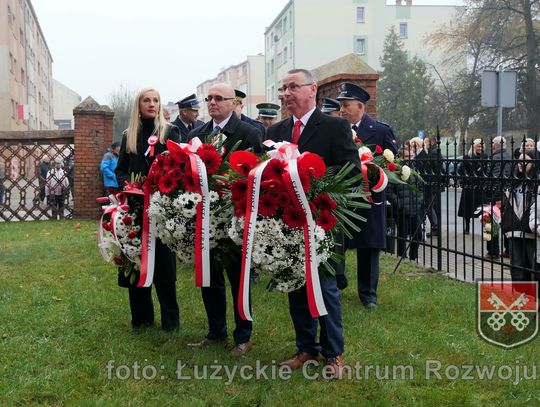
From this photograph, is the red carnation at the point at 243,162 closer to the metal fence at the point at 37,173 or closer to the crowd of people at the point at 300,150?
the crowd of people at the point at 300,150

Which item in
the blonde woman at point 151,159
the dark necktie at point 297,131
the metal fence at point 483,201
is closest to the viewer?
the dark necktie at point 297,131

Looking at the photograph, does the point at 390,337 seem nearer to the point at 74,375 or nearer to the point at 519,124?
the point at 74,375

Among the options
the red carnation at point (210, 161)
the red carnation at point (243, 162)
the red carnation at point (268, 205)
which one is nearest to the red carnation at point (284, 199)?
the red carnation at point (268, 205)

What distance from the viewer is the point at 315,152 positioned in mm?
4383

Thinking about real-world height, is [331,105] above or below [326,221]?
above

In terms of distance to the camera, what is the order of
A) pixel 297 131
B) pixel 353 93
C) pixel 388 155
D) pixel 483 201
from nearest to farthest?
pixel 297 131
pixel 388 155
pixel 353 93
pixel 483 201

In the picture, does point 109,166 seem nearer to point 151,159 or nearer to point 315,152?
point 151,159

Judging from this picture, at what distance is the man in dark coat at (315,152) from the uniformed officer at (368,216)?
→ 1815mm

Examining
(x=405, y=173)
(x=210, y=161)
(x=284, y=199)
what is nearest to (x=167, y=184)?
(x=210, y=161)

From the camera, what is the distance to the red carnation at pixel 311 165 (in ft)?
12.7

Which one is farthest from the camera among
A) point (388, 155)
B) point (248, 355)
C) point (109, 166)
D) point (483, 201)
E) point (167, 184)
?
point (109, 166)

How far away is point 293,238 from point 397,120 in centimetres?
4992

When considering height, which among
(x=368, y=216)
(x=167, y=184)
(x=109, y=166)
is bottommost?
(x=368, y=216)

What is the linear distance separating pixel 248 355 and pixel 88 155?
11305 mm
